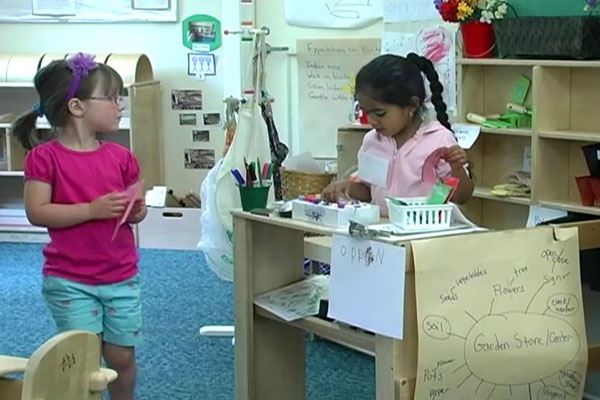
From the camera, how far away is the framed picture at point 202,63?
213 inches

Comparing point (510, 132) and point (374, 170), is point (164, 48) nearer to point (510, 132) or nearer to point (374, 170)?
point (510, 132)

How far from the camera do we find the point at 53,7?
556 cm

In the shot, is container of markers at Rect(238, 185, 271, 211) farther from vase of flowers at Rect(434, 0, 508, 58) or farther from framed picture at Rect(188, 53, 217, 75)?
framed picture at Rect(188, 53, 217, 75)

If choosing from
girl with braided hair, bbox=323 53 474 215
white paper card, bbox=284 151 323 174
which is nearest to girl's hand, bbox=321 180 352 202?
girl with braided hair, bbox=323 53 474 215

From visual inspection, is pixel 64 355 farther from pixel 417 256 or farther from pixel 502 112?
pixel 502 112

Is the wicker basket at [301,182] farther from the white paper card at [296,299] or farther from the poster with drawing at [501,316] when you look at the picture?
the poster with drawing at [501,316]

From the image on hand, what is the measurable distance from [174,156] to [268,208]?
3336 mm

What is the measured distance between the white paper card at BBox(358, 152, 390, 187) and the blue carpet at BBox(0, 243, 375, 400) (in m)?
1.03

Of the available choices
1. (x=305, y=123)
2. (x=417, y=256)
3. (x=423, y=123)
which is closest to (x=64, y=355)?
(x=417, y=256)

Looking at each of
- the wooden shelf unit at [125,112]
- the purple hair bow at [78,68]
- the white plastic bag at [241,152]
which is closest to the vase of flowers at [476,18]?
the white plastic bag at [241,152]

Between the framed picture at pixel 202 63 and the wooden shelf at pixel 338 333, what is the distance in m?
3.30

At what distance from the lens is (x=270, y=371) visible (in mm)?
2443

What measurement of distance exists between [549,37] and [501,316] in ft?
4.42

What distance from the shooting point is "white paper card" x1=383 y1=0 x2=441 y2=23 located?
3.83 m
